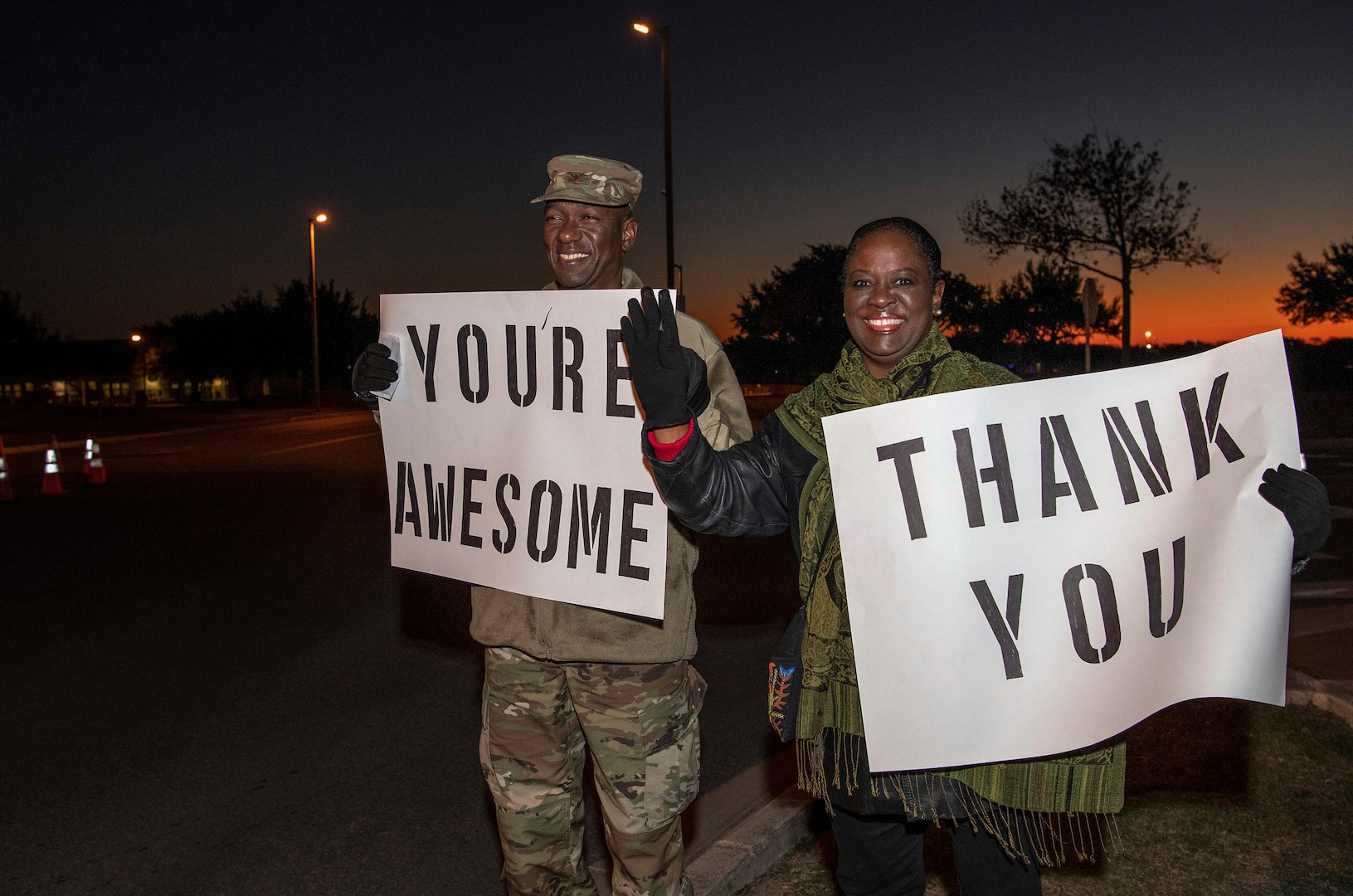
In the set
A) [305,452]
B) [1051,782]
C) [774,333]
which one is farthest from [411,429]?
[774,333]

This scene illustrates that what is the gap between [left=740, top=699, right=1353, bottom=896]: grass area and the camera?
301 cm

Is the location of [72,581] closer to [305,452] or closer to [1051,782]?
[1051,782]

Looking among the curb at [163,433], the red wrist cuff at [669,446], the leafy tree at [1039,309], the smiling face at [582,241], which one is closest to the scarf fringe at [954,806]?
the red wrist cuff at [669,446]

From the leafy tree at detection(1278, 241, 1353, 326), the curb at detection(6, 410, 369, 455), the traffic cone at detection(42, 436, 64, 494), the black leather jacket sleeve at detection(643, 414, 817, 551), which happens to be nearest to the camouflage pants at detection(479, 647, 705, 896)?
the black leather jacket sleeve at detection(643, 414, 817, 551)

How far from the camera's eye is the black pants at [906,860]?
7.17 ft

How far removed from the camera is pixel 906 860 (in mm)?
2301

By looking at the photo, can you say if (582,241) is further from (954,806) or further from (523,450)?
(954,806)

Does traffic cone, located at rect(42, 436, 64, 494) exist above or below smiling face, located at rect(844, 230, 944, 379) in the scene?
below

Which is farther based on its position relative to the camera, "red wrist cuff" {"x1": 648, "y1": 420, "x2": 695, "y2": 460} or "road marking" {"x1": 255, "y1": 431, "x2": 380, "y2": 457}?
"road marking" {"x1": 255, "y1": 431, "x2": 380, "y2": 457}

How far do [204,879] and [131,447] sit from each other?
2083 cm

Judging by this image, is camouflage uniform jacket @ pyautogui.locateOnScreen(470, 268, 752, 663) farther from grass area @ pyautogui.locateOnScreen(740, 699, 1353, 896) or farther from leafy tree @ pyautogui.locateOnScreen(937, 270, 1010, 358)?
leafy tree @ pyautogui.locateOnScreen(937, 270, 1010, 358)

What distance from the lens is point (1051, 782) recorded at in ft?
6.80

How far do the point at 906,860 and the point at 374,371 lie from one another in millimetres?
1902

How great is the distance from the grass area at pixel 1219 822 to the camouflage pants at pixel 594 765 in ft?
2.25
